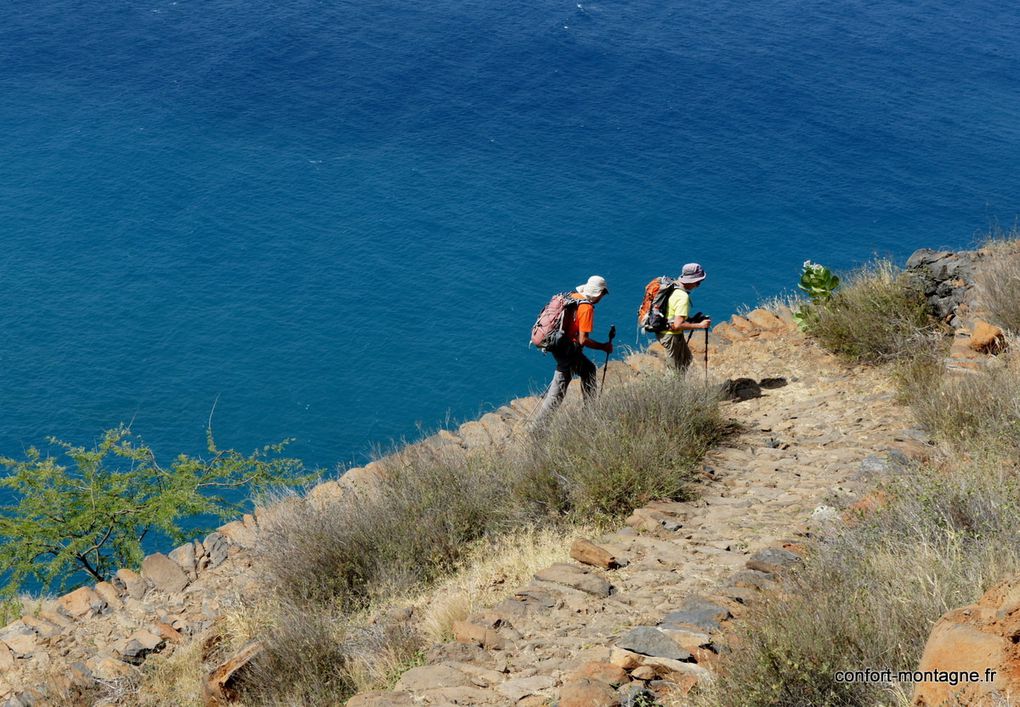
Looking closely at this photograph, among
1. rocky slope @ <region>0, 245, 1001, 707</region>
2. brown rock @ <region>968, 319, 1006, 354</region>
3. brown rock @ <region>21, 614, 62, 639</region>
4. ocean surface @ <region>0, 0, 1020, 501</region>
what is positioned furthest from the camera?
ocean surface @ <region>0, 0, 1020, 501</region>

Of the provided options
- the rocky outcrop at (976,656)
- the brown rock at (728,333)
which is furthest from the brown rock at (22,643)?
the brown rock at (728,333)

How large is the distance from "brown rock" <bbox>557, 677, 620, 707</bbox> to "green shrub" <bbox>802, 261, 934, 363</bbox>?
273 inches

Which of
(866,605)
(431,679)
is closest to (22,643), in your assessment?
(431,679)

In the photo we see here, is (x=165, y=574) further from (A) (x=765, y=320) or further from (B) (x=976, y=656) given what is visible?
(B) (x=976, y=656)

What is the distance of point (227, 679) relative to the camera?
22.5 ft

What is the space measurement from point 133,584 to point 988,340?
338 inches

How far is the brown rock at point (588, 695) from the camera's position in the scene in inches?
195

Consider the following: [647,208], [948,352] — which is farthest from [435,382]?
[948,352]

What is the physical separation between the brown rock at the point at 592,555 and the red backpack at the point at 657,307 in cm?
374

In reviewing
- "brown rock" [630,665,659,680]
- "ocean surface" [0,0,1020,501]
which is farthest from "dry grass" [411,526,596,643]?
"ocean surface" [0,0,1020,501]

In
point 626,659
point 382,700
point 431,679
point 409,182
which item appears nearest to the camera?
point 626,659

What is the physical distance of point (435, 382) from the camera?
21844 mm

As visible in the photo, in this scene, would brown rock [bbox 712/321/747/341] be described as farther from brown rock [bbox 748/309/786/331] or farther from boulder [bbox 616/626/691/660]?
boulder [bbox 616/626/691/660]

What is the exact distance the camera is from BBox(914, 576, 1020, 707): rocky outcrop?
3705 millimetres
